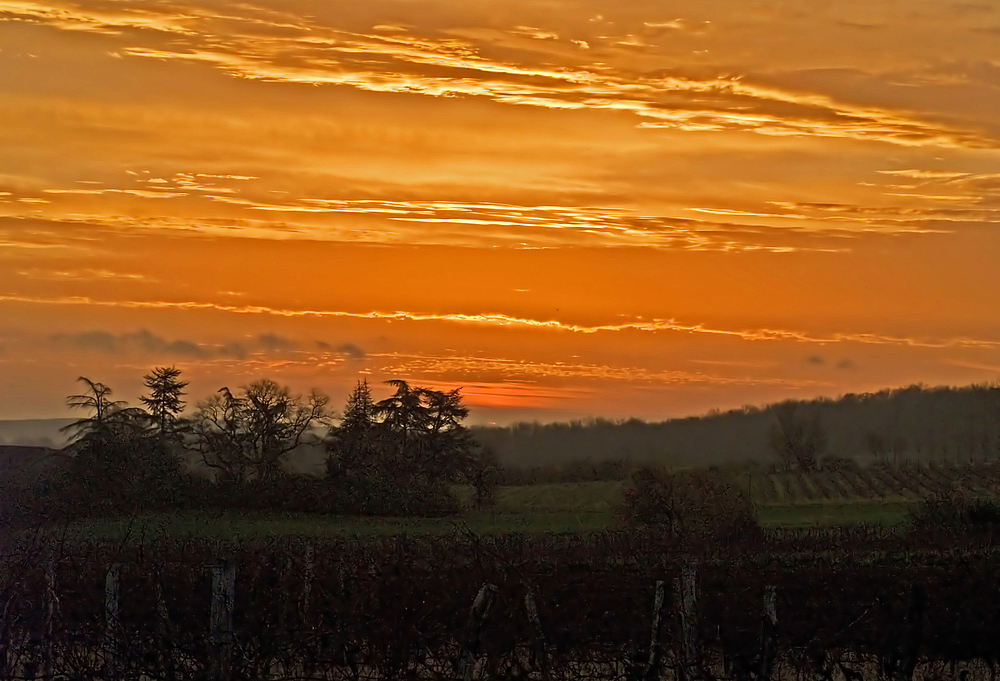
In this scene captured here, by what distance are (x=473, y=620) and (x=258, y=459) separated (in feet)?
98.8

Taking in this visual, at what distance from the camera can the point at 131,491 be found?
117 ft

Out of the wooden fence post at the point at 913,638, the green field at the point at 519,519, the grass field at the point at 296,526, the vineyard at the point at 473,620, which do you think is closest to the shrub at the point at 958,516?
the green field at the point at 519,519

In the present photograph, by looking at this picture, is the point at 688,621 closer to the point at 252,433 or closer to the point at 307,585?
the point at 307,585

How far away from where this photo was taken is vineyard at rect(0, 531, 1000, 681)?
39.2 feet

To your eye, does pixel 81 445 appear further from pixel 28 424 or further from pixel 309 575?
pixel 28 424

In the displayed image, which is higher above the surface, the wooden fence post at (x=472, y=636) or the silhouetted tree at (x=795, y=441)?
the silhouetted tree at (x=795, y=441)

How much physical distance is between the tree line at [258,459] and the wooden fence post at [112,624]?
2079 centimetres

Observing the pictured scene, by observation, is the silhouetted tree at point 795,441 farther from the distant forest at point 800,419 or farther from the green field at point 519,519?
the green field at point 519,519

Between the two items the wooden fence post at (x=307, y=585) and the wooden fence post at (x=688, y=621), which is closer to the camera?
the wooden fence post at (x=688, y=621)

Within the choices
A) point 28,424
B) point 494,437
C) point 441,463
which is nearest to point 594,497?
point 441,463

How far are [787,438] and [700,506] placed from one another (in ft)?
205

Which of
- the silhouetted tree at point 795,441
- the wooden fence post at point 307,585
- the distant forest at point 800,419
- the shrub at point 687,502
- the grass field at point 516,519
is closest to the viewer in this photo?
the wooden fence post at point 307,585

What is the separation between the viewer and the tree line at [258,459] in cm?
3588

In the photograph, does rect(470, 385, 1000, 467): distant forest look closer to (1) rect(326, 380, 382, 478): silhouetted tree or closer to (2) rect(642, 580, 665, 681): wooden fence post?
(1) rect(326, 380, 382, 478): silhouetted tree
